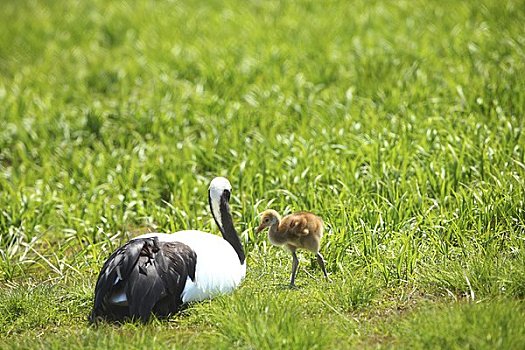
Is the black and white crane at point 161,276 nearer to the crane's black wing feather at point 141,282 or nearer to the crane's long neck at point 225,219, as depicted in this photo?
the crane's black wing feather at point 141,282

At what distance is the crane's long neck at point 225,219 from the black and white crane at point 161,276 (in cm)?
17

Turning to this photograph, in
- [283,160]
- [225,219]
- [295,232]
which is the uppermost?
[295,232]

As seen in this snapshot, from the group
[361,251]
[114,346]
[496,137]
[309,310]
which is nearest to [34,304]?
[114,346]

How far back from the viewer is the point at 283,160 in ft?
23.2

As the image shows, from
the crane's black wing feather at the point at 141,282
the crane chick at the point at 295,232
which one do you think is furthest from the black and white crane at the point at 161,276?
Result: the crane chick at the point at 295,232

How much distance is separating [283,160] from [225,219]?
4.87ft

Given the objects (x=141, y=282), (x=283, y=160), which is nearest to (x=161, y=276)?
(x=141, y=282)

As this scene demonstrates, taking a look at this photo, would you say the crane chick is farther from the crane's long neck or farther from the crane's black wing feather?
the crane's black wing feather

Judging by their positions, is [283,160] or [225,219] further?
[283,160]

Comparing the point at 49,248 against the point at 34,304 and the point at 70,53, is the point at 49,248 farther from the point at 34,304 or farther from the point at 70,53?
the point at 70,53

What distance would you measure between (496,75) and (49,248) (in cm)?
455

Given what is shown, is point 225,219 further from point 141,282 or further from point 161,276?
point 141,282

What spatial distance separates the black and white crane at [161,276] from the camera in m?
4.99

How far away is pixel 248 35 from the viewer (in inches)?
409
